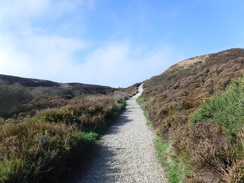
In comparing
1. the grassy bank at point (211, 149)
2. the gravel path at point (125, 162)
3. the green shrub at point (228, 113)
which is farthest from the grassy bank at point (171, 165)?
the green shrub at point (228, 113)

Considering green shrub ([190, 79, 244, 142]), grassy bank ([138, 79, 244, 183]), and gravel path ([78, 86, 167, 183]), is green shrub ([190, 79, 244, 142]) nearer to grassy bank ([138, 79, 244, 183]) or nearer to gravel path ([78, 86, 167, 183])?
grassy bank ([138, 79, 244, 183])

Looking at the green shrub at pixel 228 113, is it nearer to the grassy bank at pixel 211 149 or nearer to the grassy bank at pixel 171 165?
the grassy bank at pixel 211 149

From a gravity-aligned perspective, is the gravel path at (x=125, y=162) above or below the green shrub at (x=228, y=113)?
below

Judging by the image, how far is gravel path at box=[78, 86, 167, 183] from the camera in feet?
13.8

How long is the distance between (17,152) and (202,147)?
3937 millimetres

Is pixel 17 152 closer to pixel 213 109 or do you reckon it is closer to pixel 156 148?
pixel 156 148

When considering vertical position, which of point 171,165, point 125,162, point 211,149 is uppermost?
point 211,149

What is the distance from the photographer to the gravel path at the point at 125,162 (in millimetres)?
4203

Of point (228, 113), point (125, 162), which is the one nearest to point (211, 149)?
point (228, 113)

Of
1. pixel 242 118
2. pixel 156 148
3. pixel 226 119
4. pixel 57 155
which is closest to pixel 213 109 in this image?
pixel 226 119

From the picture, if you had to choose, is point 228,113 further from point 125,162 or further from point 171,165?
point 125,162

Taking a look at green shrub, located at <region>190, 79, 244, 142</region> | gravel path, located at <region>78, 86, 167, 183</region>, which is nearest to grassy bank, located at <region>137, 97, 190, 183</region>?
gravel path, located at <region>78, 86, 167, 183</region>

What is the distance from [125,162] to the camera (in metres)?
5.11

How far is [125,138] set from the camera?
7.69 metres
